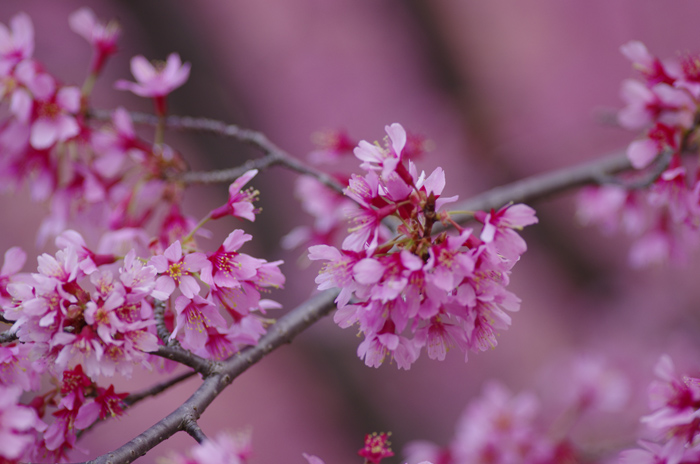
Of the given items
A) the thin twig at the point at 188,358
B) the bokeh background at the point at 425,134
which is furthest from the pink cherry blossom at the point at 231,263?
the bokeh background at the point at 425,134

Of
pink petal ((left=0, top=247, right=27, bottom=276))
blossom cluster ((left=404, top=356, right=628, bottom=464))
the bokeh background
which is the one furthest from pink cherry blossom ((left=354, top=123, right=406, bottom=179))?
the bokeh background

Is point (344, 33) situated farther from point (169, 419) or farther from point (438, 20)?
point (169, 419)

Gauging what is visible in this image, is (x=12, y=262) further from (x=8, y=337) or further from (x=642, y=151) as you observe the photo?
(x=642, y=151)

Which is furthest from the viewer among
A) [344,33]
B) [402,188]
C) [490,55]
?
[344,33]

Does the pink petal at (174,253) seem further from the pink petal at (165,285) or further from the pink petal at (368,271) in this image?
the pink petal at (368,271)

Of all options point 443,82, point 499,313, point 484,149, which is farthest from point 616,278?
point 499,313

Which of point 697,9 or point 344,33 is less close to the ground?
point 697,9
